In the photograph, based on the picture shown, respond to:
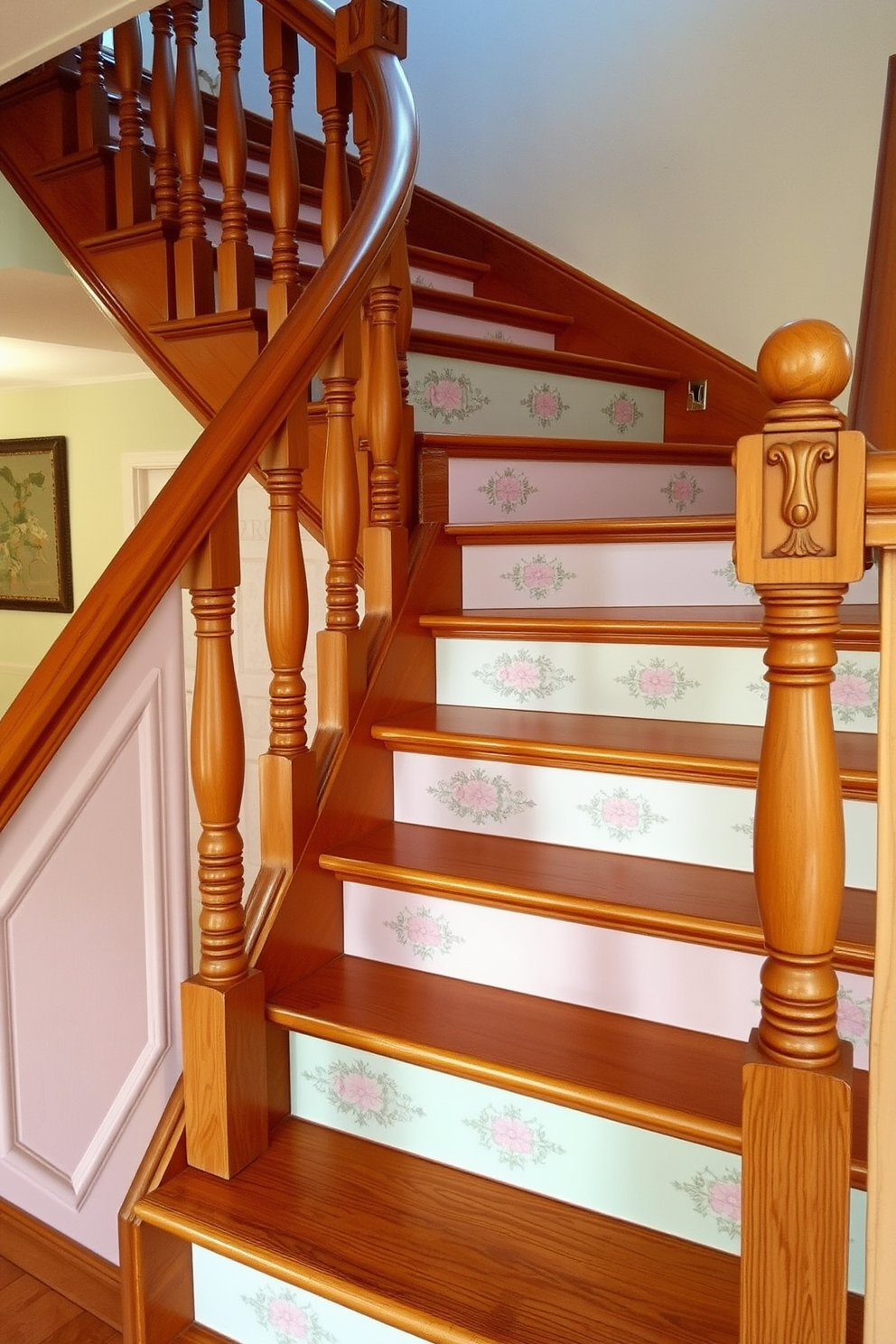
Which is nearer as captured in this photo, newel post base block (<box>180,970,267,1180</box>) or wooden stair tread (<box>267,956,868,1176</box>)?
wooden stair tread (<box>267,956,868,1176</box>)

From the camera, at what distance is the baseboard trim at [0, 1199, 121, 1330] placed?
1.62m

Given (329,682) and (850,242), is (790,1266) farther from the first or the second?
(850,242)

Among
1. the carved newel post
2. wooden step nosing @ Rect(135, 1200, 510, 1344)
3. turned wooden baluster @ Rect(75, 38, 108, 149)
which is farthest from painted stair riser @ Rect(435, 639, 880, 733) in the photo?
turned wooden baluster @ Rect(75, 38, 108, 149)

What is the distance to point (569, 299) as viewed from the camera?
329cm

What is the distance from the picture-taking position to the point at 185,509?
140cm

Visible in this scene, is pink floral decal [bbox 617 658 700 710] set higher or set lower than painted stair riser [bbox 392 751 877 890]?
higher

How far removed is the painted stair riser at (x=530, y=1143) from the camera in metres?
1.31

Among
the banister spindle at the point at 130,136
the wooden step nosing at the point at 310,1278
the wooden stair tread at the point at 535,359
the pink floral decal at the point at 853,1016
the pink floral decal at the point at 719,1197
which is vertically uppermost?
the banister spindle at the point at 130,136

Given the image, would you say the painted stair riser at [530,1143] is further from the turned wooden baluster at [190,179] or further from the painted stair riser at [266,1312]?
the turned wooden baluster at [190,179]

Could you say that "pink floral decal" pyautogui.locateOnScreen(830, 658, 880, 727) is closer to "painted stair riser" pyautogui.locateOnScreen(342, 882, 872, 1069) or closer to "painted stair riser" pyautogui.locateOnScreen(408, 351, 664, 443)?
"painted stair riser" pyautogui.locateOnScreen(342, 882, 872, 1069)

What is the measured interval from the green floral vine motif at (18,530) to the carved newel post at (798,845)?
15.0 ft

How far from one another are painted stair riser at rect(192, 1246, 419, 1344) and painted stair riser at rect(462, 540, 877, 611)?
1265mm

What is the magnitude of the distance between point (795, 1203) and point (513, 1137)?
22.2 inches

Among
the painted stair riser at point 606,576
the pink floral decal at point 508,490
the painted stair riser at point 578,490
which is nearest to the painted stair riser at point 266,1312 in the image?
the painted stair riser at point 606,576
